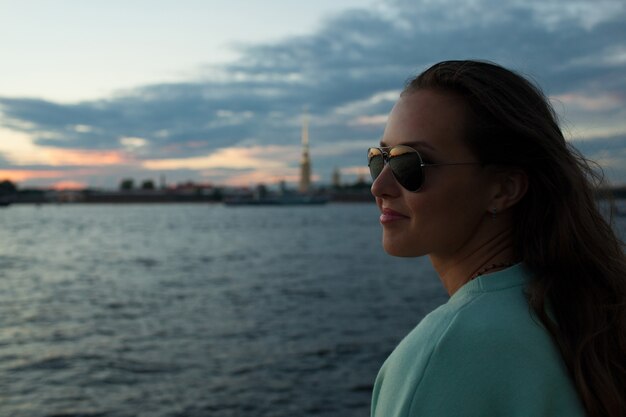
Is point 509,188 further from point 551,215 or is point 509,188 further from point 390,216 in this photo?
point 390,216

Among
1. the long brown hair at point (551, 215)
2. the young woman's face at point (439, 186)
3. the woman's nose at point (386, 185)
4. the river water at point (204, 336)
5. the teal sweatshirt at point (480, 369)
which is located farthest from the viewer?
the river water at point (204, 336)

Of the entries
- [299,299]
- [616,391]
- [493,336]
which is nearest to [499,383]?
[493,336]

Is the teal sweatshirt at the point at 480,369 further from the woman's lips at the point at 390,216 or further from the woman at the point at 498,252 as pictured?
the woman's lips at the point at 390,216

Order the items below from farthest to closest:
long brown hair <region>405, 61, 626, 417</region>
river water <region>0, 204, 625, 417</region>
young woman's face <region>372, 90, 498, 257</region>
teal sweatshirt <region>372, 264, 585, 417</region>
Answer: river water <region>0, 204, 625, 417</region> < young woman's face <region>372, 90, 498, 257</region> < long brown hair <region>405, 61, 626, 417</region> < teal sweatshirt <region>372, 264, 585, 417</region>

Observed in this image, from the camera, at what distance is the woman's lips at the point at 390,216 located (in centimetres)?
136

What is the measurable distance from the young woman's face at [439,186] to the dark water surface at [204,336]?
684 cm

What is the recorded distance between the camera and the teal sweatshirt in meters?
1.02

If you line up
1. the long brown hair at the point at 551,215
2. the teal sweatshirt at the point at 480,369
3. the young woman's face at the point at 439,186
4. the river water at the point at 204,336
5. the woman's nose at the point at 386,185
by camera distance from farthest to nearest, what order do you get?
the river water at the point at 204,336, the woman's nose at the point at 386,185, the young woman's face at the point at 439,186, the long brown hair at the point at 551,215, the teal sweatshirt at the point at 480,369

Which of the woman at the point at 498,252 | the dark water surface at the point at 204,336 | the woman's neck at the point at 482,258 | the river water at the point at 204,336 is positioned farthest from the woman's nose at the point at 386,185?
the dark water surface at the point at 204,336

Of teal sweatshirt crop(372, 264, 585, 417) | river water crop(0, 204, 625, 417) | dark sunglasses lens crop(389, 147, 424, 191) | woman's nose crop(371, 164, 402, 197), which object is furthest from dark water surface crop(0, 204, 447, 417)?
teal sweatshirt crop(372, 264, 585, 417)

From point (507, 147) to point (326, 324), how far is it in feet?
39.2

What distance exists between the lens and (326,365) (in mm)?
9695

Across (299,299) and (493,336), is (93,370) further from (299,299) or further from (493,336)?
(493,336)

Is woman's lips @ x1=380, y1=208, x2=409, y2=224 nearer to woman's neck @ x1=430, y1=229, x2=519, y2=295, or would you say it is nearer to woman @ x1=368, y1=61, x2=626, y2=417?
woman @ x1=368, y1=61, x2=626, y2=417
